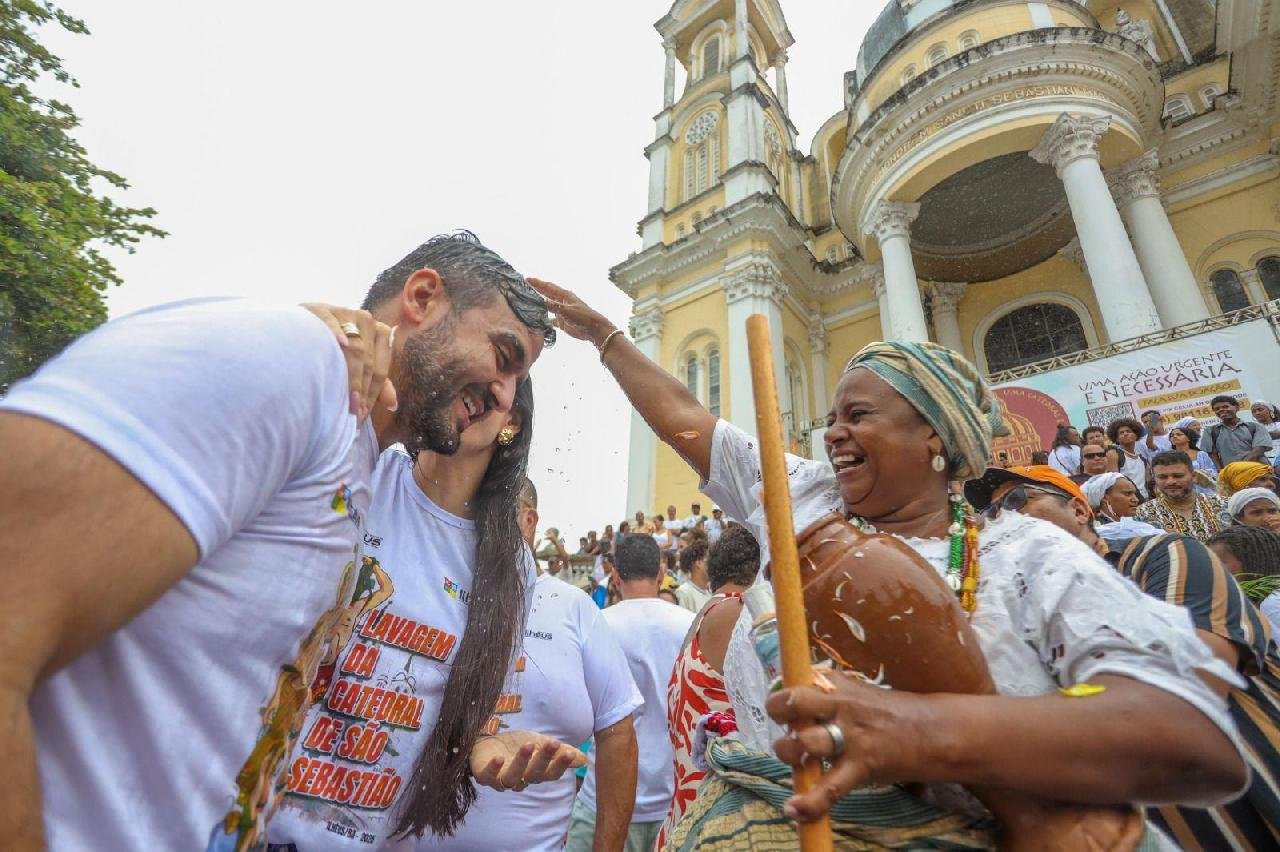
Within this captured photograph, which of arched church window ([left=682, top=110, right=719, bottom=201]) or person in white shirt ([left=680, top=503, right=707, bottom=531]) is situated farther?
arched church window ([left=682, top=110, right=719, bottom=201])

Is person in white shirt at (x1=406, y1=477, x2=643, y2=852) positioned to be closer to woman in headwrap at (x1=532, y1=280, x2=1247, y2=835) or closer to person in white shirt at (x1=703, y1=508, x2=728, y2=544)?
woman in headwrap at (x1=532, y1=280, x2=1247, y2=835)

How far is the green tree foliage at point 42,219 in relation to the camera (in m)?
9.43

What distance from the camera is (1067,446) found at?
8203mm

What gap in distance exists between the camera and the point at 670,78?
23.4 metres

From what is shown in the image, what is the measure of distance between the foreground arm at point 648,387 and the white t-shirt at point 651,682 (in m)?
Result: 1.41

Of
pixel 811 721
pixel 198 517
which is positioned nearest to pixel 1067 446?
pixel 811 721

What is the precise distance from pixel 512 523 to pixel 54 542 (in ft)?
4.95

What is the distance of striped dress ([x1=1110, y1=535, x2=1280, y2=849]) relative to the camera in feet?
5.08

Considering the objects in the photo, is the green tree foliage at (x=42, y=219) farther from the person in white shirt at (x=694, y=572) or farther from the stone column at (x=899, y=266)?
the stone column at (x=899, y=266)

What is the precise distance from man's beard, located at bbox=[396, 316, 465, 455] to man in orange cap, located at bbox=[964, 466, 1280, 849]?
1279 millimetres

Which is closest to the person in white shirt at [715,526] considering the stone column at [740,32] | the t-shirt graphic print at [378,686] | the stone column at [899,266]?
the stone column at [899,266]

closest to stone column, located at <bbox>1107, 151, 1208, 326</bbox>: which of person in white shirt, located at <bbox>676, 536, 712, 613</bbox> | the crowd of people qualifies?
person in white shirt, located at <bbox>676, 536, 712, 613</bbox>

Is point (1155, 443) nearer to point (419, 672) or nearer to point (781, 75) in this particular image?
point (419, 672)

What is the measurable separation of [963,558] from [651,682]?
2444 millimetres
